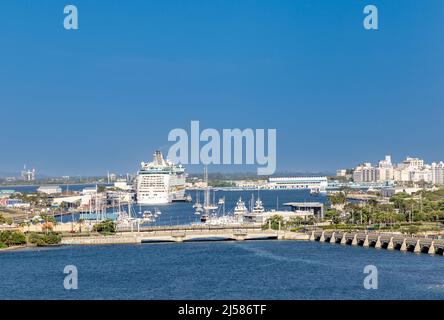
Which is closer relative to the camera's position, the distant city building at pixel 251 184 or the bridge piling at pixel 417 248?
the bridge piling at pixel 417 248

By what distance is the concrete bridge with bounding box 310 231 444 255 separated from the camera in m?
18.2

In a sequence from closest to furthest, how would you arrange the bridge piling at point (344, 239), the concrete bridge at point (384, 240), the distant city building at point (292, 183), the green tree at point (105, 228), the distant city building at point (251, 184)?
the concrete bridge at point (384, 240) < the bridge piling at point (344, 239) < the green tree at point (105, 228) < the distant city building at point (292, 183) < the distant city building at point (251, 184)

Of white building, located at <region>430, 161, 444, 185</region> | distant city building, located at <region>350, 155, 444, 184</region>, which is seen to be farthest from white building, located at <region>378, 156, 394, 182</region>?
white building, located at <region>430, 161, 444, 185</region>

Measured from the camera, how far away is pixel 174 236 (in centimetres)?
2170

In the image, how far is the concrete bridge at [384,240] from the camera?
18.2 metres

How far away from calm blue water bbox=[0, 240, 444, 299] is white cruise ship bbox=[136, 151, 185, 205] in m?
25.2

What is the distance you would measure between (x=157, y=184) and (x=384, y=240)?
2738cm

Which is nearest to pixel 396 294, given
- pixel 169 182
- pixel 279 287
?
pixel 279 287

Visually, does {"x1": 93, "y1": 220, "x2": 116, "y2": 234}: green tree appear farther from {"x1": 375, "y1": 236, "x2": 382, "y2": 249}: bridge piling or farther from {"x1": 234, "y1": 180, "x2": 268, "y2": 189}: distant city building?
{"x1": 234, "y1": 180, "x2": 268, "y2": 189}: distant city building

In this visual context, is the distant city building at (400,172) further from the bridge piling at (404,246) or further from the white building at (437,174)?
the bridge piling at (404,246)

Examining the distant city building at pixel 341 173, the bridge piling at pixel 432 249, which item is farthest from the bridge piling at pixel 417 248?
the distant city building at pixel 341 173

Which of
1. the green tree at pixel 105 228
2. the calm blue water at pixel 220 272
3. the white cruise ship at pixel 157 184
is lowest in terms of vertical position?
the calm blue water at pixel 220 272

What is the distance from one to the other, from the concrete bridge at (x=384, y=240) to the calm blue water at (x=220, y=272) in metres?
0.60

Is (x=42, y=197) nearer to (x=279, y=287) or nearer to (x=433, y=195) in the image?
(x=433, y=195)
